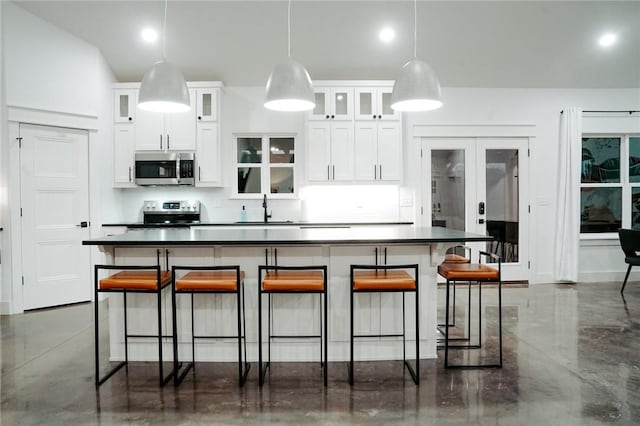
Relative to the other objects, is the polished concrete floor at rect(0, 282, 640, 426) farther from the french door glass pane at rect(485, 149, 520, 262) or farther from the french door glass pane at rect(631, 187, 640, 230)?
the french door glass pane at rect(631, 187, 640, 230)

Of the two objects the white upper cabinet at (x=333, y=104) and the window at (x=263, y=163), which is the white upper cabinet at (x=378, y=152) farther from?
the window at (x=263, y=163)

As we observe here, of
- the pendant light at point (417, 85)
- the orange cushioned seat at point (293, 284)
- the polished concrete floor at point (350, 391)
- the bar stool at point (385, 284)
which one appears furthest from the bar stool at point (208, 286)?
the pendant light at point (417, 85)

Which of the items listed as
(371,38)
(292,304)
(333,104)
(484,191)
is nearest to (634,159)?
(484,191)

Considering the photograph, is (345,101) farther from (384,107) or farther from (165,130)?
(165,130)

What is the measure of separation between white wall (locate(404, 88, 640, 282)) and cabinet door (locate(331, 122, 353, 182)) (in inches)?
36.3

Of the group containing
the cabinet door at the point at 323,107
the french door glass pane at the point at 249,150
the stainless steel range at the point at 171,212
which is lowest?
the stainless steel range at the point at 171,212

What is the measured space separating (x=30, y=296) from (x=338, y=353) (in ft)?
12.7

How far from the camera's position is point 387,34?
512cm

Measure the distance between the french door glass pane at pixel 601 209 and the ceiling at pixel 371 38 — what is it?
5.34ft

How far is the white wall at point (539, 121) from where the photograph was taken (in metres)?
5.92

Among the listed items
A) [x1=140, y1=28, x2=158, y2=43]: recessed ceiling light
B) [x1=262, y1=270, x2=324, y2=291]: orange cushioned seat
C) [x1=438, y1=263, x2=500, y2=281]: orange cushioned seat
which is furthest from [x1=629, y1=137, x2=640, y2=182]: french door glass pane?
Result: [x1=140, y1=28, x2=158, y2=43]: recessed ceiling light

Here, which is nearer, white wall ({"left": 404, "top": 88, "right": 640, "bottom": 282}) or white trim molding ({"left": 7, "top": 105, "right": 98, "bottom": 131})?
white trim molding ({"left": 7, "top": 105, "right": 98, "bottom": 131})

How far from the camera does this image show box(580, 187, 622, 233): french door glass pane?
20.6 ft

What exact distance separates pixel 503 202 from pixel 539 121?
134 centimetres
